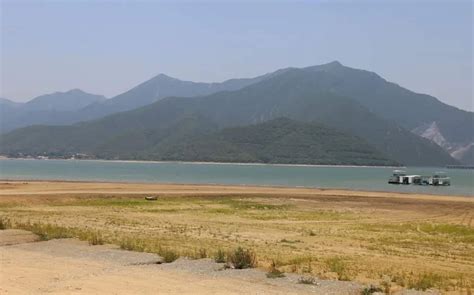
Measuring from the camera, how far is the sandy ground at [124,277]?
12633 millimetres

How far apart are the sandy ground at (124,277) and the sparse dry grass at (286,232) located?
49.7 inches

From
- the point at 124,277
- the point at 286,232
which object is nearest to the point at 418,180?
the point at 286,232

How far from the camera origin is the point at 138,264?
51.2ft

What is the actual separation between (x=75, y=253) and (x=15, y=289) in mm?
5004

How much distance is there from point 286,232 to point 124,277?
1508 centimetres

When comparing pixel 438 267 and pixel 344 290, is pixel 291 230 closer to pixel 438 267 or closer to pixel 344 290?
pixel 438 267

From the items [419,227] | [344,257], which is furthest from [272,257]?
[419,227]

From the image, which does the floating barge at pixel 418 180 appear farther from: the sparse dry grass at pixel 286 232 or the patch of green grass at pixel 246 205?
the patch of green grass at pixel 246 205

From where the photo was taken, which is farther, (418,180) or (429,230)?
(418,180)

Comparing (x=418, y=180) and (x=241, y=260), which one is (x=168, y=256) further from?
(x=418, y=180)

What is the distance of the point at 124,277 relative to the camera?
547 inches

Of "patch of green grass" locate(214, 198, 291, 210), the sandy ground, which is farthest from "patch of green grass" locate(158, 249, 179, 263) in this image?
"patch of green grass" locate(214, 198, 291, 210)

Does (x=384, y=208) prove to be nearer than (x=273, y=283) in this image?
No

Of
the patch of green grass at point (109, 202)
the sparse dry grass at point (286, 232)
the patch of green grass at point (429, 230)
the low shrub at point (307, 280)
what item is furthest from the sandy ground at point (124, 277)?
the patch of green grass at point (109, 202)
